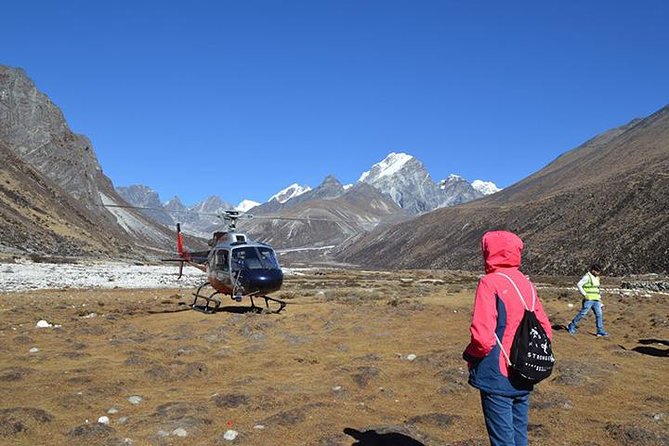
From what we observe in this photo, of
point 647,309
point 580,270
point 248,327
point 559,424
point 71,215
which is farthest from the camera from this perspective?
point 71,215

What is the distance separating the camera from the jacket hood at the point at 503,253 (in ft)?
18.7

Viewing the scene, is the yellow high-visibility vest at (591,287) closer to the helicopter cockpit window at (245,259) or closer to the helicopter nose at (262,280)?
the helicopter nose at (262,280)

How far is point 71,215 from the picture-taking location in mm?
93188

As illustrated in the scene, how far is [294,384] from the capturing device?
10672 millimetres

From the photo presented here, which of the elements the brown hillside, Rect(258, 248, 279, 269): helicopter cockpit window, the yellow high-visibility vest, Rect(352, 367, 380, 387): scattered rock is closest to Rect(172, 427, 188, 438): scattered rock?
A: Rect(352, 367, 380, 387): scattered rock

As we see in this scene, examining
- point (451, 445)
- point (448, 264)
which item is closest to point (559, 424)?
point (451, 445)

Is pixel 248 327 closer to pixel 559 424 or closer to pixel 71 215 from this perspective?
pixel 559 424

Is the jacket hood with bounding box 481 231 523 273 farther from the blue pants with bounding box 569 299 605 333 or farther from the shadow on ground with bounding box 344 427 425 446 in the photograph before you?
the blue pants with bounding box 569 299 605 333

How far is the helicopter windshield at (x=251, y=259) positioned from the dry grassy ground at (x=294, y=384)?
2.03m

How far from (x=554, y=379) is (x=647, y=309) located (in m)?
16.6

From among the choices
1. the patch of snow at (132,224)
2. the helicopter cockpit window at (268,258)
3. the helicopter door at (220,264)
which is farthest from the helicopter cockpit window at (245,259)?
the patch of snow at (132,224)

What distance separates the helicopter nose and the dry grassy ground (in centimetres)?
134

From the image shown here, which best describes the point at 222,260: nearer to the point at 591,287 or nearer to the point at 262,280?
the point at 262,280

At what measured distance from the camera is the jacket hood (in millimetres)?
5688
